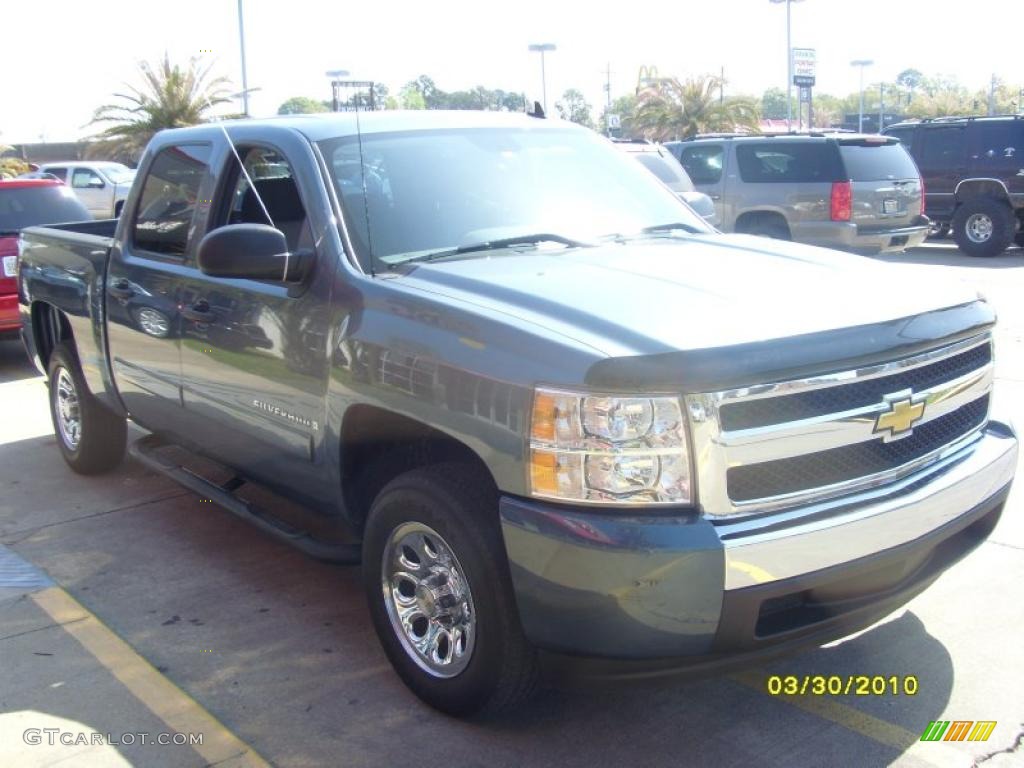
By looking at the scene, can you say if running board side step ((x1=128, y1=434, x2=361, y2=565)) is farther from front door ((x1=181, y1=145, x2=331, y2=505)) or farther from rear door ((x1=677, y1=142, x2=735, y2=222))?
rear door ((x1=677, y1=142, x2=735, y2=222))

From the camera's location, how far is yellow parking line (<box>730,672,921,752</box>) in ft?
11.5

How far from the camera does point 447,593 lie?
3600 millimetres

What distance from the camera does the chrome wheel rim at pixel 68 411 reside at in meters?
6.62

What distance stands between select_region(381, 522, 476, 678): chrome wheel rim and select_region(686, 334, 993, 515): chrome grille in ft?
2.93

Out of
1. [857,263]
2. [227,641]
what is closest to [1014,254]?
[857,263]

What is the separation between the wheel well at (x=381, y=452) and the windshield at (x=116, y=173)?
2361 cm

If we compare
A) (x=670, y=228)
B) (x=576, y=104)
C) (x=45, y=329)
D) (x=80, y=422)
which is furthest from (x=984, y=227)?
(x=576, y=104)

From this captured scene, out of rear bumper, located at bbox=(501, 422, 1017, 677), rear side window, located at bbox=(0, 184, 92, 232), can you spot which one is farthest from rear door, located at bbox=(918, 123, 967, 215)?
rear bumper, located at bbox=(501, 422, 1017, 677)

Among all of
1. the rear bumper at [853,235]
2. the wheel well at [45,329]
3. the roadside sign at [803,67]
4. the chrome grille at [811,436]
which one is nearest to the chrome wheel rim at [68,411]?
the wheel well at [45,329]

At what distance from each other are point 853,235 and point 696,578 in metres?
11.6

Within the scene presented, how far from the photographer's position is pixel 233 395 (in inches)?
183

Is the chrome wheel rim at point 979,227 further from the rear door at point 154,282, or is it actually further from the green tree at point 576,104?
the green tree at point 576,104

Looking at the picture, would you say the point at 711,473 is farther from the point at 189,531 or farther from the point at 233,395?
the point at 189,531

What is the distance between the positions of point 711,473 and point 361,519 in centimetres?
160
